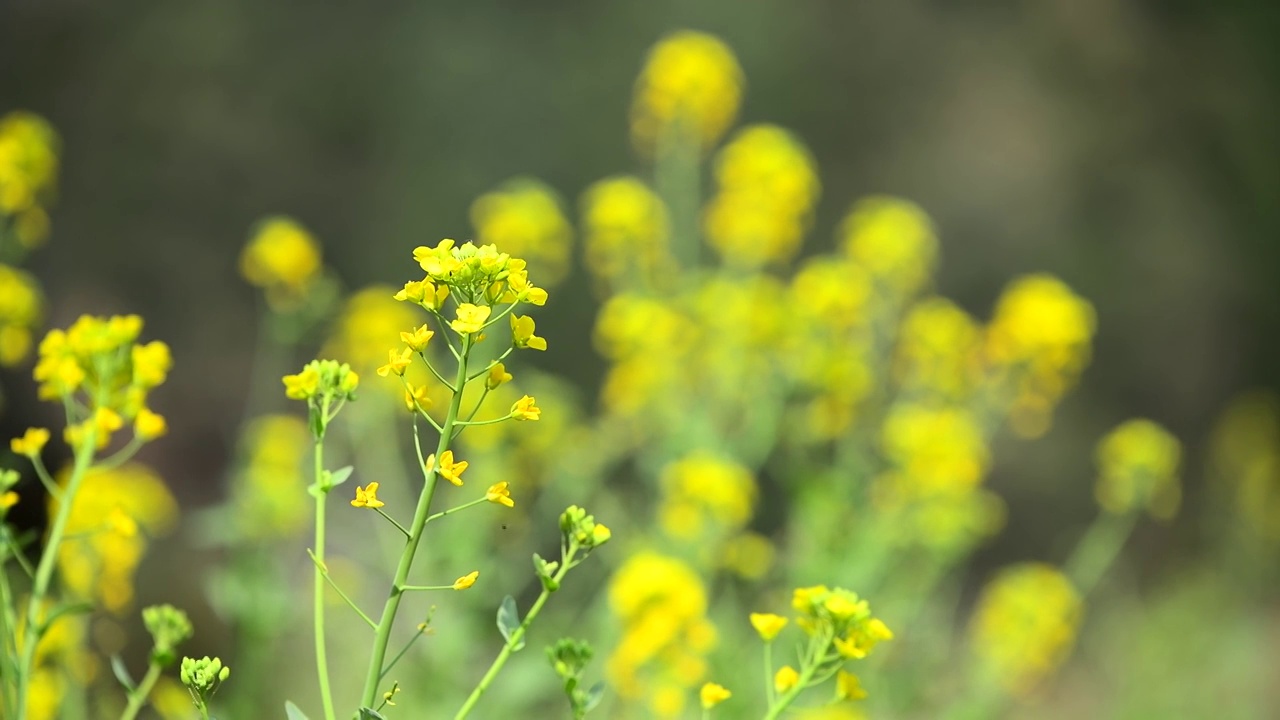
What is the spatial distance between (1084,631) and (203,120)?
476 cm

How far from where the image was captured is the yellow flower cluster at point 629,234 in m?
2.88

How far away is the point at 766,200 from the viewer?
9.47ft

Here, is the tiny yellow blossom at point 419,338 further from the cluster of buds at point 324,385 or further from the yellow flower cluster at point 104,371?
the yellow flower cluster at point 104,371

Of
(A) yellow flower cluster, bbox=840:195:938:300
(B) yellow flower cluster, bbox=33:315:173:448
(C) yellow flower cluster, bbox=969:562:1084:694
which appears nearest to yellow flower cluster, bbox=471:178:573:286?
(A) yellow flower cluster, bbox=840:195:938:300

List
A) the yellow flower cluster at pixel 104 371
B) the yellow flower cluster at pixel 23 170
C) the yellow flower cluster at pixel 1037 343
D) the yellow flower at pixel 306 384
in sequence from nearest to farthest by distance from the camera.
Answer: the yellow flower at pixel 306 384, the yellow flower cluster at pixel 104 371, the yellow flower cluster at pixel 23 170, the yellow flower cluster at pixel 1037 343

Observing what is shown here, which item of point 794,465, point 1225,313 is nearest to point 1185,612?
point 1225,313

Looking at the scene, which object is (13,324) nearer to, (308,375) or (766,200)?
(308,375)

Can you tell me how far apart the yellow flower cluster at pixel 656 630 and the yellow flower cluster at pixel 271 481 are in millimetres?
714

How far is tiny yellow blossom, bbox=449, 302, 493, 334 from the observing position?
2.78ft

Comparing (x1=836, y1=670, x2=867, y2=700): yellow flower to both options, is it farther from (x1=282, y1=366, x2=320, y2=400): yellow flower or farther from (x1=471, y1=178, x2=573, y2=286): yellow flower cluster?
(x1=471, y1=178, x2=573, y2=286): yellow flower cluster

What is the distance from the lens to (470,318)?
862 mm

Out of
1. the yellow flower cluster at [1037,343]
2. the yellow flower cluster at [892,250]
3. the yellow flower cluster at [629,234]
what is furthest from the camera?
the yellow flower cluster at [892,250]

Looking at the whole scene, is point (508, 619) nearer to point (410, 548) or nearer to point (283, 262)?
point (410, 548)

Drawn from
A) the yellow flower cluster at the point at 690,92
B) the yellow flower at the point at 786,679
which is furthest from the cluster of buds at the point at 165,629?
the yellow flower cluster at the point at 690,92
